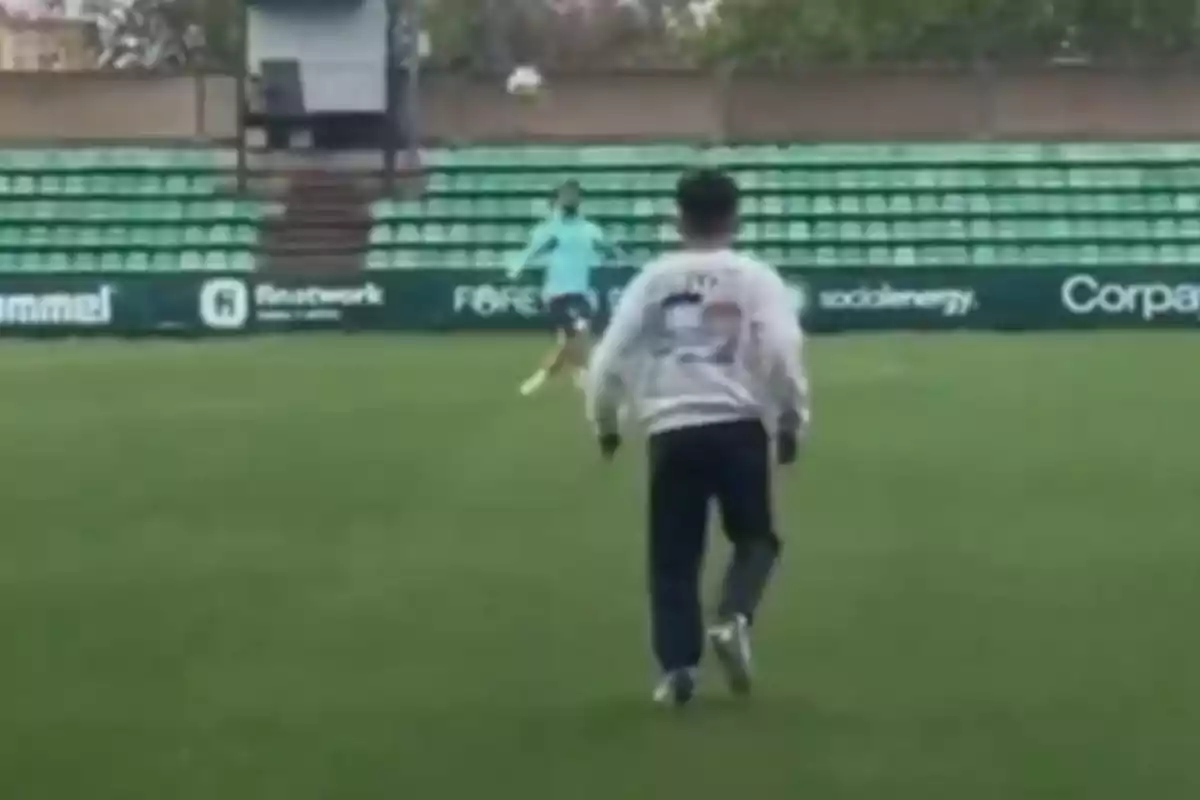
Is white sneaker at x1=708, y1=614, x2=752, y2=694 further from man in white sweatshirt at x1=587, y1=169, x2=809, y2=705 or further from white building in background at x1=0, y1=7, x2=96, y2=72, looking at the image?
white building in background at x1=0, y1=7, x2=96, y2=72

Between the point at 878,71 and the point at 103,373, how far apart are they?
59.3ft

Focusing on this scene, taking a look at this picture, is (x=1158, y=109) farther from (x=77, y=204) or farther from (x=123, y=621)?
(x=123, y=621)

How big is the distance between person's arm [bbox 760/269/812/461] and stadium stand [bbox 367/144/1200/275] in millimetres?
28200

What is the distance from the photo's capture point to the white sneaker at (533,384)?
24.6 m

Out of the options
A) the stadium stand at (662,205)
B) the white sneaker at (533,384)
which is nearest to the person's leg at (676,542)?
the white sneaker at (533,384)

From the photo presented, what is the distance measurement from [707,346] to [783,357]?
258 millimetres

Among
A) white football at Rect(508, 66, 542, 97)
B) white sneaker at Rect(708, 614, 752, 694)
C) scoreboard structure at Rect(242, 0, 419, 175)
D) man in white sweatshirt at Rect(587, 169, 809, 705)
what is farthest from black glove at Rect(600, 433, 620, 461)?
white football at Rect(508, 66, 542, 97)

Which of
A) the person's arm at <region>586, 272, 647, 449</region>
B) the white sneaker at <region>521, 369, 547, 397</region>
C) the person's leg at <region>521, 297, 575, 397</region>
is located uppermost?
the person's arm at <region>586, 272, 647, 449</region>

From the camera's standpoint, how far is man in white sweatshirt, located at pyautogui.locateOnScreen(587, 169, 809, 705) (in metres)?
9.04

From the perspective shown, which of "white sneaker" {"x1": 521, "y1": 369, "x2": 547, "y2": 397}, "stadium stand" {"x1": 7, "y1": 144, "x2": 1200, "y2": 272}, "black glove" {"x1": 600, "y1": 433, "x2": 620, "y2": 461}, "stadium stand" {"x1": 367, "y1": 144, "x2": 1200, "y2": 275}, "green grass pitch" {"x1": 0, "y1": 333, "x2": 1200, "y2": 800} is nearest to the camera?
"green grass pitch" {"x1": 0, "y1": 333, "x2": 1200, "y2": 800}

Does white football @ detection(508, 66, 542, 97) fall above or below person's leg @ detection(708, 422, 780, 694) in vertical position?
above

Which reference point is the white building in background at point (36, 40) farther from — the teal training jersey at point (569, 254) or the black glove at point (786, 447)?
the black glove at point (786, 447)

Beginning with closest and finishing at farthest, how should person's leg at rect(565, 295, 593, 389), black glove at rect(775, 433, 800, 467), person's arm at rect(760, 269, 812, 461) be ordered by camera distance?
person's arm at rect(760, 269, 812, 461) → black glove at rect(775, 433, 800, 467) → person's leg at rect(565, 295, 593, 389)

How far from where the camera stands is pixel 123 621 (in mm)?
11375
